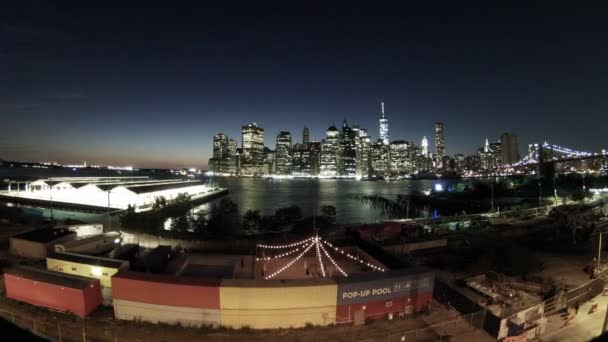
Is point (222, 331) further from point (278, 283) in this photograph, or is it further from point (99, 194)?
point (99, 194)

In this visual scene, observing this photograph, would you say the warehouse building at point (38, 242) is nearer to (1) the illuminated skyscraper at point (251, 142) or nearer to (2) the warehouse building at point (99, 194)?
(2) the warehouse building at point (99, 194)

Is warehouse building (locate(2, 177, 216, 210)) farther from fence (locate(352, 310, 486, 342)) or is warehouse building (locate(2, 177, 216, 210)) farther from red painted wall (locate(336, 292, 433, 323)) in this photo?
fence (locate(352, 310, 486, 342))

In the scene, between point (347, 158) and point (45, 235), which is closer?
point (45, 235)

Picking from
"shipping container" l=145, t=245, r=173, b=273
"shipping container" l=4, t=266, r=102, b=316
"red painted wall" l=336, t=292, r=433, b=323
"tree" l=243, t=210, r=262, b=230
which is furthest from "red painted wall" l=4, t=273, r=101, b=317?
"tree" l=243, t=210, r=262, b=230

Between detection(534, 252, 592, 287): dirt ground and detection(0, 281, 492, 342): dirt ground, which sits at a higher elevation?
detection(0, 281, 492, 342): dirt ground

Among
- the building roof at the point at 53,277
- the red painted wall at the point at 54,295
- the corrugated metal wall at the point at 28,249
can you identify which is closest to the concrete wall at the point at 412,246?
the red painted wall at the point at 54,295

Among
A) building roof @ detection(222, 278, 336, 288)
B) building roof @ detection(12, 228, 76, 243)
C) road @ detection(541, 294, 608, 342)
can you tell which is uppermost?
building roof @ detection(12, 228, 76, 243)

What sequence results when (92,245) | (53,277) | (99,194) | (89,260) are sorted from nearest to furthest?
1. (53,277)
2. (89,260)
3. (92,245)
4. (99,194)

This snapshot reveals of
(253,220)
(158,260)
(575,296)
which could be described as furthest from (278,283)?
(253,220)
